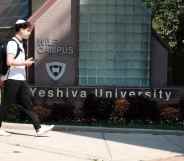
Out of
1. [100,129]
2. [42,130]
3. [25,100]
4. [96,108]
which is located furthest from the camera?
[96,108]

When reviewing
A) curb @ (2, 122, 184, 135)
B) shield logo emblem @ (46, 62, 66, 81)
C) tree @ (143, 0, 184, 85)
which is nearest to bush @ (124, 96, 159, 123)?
curb @ (2, 122, 184, 135)

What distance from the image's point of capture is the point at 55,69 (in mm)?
13648

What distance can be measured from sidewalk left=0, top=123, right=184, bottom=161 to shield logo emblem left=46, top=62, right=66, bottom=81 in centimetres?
222

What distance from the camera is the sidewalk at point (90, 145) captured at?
30.4 ft

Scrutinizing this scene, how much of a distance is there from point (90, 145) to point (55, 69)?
3.76m

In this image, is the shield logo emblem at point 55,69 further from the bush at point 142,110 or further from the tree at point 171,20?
the tree at point 171,20

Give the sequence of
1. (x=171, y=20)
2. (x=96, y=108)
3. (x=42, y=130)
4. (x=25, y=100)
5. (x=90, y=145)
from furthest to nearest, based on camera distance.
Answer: (x=171, y=20) → (x=96, y=108) → (x=42, y=130) → (x=25, y=100) → (x=90, y=145)

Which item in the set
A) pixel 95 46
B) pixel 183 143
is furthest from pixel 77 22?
pixel 183 143

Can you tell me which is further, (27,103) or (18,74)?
(27,103)

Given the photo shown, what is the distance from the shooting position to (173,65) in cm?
1520

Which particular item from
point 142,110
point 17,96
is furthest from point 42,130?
point 142,110

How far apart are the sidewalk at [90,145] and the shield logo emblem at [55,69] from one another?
222 cm

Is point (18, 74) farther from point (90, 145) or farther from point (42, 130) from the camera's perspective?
point (90, 145)

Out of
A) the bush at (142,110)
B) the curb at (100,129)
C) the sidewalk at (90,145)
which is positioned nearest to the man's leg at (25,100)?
the sidewalk at (90,145)
